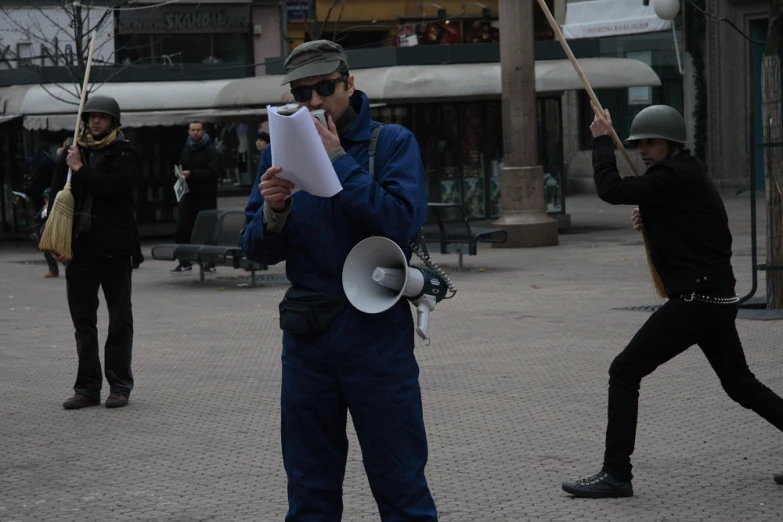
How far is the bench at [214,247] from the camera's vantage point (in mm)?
14969

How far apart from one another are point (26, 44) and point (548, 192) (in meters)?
12.7

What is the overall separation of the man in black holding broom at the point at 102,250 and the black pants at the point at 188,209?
9495 mm

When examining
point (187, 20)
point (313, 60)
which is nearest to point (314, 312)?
point (313, 60)

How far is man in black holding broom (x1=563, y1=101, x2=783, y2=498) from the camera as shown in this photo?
5.78 metres

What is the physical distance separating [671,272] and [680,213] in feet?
0.85

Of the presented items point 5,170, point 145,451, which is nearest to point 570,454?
point 145,451

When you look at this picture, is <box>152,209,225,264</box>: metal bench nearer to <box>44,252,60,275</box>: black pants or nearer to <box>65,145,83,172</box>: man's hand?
<box>44,252,60,275</box>: black pants

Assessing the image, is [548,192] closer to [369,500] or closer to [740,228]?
[740,228]

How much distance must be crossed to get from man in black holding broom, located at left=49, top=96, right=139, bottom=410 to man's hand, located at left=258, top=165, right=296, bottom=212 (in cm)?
438

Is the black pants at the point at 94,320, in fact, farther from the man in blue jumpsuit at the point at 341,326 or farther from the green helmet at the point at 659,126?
the man in blue jumpsuit at the point at 341,326

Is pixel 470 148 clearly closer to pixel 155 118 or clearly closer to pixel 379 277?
pixel 155 118

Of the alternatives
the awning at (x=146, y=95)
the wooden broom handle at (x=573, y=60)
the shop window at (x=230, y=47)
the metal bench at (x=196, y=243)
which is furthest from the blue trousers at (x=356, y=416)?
the shop window at (x=230, y=47)

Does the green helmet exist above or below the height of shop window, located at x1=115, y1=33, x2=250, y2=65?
below

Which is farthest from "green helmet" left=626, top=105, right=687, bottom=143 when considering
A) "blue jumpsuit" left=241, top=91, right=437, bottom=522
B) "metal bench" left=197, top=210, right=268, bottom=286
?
"metal bench" left=197, top=210, right=268, bottom=286
